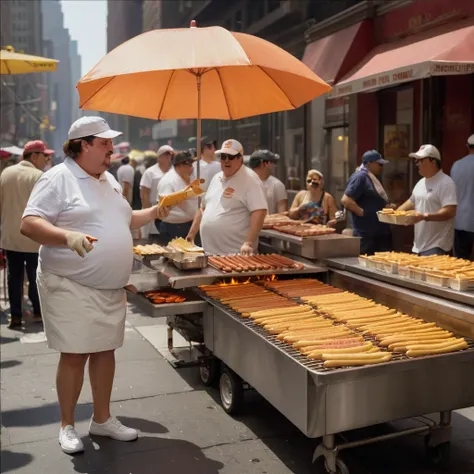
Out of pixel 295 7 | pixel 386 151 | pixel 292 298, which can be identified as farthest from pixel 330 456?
pixel 295 7

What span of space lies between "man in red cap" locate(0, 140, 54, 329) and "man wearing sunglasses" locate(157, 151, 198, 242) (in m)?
1.53

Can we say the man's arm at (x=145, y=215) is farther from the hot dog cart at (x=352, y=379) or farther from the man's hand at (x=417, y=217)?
the man's hand at (x=417, y=217)

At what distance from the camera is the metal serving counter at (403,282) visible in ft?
13.1

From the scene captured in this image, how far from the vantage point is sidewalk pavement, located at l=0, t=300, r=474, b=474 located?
4.11 metres

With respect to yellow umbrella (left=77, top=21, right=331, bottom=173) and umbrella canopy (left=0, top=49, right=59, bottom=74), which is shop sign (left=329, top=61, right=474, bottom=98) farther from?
umbrella canopy (left=0, top=49, right=59, bottom=74)

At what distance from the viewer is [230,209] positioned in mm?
6047

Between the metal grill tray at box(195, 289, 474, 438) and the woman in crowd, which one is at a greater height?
the woman in crowd

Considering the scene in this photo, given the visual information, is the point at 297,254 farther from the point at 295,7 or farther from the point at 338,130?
the point at 295,7

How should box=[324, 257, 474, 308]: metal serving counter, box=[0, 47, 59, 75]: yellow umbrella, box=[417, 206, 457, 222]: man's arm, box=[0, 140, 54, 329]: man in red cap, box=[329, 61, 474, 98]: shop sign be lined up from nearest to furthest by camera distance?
box=[324, 257, 474, 308]: metal serving counter < box=[417, 206, 457, 222]: man's arm < box=[329, 61, 474, 98]: shop sign < box=[0, 140, 54, 329]: man in red cap < box=[0, 47, 59, 75]: yellow umbrella

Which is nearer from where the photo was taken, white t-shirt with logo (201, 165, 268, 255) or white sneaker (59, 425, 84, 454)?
white sneaker (59, 425, 84, 454)

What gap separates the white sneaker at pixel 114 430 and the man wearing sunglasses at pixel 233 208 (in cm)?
196

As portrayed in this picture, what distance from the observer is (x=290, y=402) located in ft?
11.9

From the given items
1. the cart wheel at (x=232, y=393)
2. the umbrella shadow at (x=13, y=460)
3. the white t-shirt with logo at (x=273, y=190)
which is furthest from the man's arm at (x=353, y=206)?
the umbrella shadow at (x=13, y=460)

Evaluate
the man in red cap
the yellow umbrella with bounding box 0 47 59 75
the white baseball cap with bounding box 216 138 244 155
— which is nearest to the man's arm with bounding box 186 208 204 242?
the white baseball cap with bounding box 216 138 244 155
